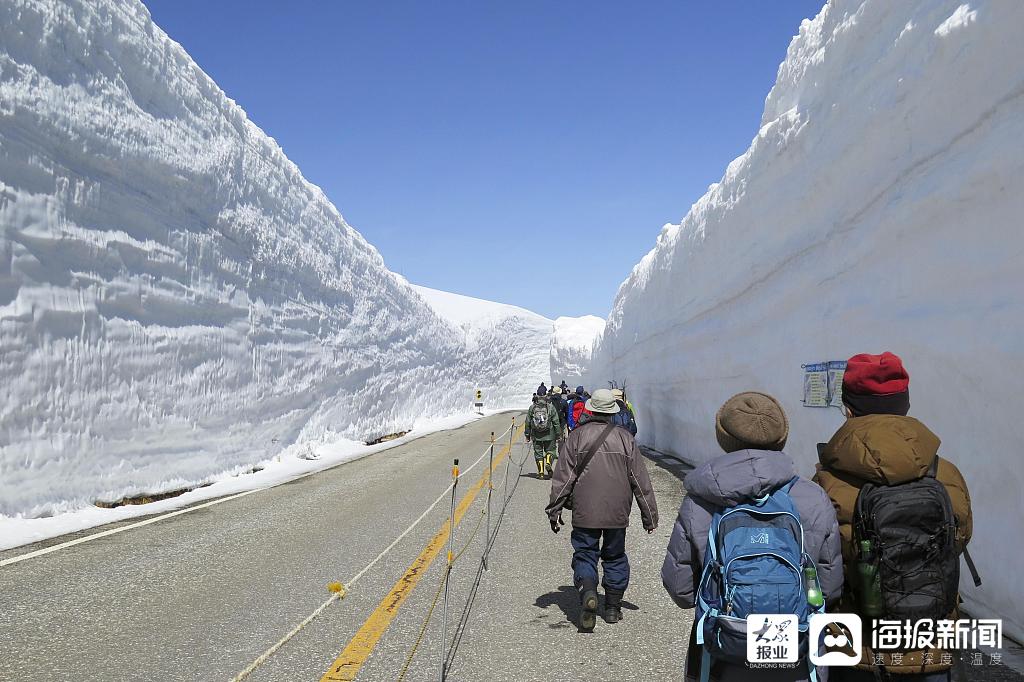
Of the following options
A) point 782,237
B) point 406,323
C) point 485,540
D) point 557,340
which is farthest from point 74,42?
point 557,340

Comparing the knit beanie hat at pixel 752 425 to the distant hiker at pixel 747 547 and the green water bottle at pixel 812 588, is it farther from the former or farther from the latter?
the green water bottle at pixel 812 588

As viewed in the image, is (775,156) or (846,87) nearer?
(846,87)

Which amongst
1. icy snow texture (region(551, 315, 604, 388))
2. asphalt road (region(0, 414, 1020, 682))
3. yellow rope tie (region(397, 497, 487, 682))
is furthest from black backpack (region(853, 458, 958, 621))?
icy snow texture (region(551, 315, 604, 388))

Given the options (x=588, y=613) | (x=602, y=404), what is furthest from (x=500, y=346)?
(x=588, y=613)

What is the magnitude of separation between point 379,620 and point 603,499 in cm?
174

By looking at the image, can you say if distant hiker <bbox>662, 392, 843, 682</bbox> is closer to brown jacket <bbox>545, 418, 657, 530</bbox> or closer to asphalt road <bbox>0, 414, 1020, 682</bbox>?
asphalt road <bbox>0, 414, 1020, 682</bbox>

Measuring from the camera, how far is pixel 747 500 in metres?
2.40

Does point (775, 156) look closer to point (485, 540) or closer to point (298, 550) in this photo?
point (485, 540)

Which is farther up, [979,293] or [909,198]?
[909,198]

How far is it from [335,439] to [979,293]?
2003 centimetres

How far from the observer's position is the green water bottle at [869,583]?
2.29 meters

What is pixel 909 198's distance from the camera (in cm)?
594

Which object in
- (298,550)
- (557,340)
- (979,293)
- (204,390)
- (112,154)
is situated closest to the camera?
(979,293)

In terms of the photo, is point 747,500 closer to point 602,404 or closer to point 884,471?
point 884,471
